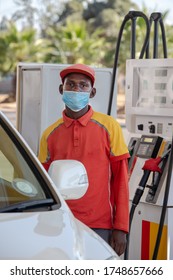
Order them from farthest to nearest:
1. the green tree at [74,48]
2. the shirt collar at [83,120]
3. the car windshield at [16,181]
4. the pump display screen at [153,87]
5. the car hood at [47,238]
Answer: the green tree at [74,48], the pump display screen at [153,87], the shirt collar at [83,120], the car windshield at [16,181], the car hood at [47,238]

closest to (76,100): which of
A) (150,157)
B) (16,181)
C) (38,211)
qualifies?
(16,181)

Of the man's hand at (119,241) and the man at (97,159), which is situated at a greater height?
the man at (97,159)

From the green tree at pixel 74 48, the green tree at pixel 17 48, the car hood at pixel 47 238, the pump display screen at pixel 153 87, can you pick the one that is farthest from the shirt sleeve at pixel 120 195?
the green tree at pixel 17 48

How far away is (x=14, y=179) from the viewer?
4039 millimetres

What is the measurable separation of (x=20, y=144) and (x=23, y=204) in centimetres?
53

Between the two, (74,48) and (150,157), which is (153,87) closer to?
(150,157)

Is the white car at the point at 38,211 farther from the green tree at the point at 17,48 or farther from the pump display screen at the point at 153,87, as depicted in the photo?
the green tree at the point at 17,48

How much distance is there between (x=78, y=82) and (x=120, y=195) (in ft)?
2.66

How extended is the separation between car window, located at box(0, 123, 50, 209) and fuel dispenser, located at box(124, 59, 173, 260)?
2016mm

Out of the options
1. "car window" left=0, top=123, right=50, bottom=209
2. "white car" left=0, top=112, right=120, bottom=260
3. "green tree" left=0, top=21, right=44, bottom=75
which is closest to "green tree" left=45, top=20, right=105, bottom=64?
"green tree" left=0, top=21, right=44, bottom=75

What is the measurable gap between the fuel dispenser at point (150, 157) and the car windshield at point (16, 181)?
2.02m

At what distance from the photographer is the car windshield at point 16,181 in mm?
3735

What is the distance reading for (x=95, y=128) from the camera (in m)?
4.85

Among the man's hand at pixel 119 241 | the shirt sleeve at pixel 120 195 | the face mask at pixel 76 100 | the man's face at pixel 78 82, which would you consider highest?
the man's face at pixel 78 82
